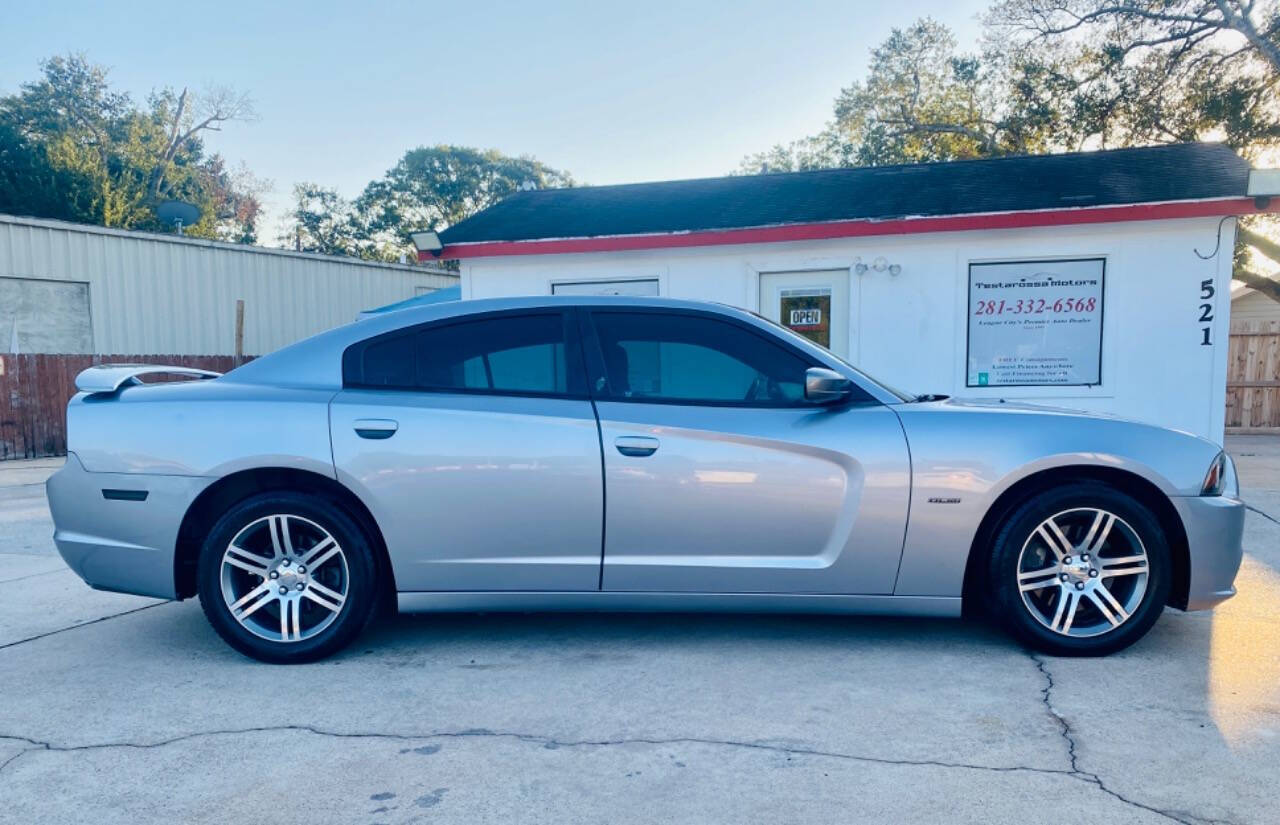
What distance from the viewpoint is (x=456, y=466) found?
3342 mm

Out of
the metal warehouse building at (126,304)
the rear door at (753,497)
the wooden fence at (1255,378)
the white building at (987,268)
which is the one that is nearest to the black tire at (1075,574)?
the rear door at (753,497)

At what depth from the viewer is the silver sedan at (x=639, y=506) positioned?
10.9 ft

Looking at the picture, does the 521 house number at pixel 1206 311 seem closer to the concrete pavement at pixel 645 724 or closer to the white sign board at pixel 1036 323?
the white sign board at pixel 1036 323

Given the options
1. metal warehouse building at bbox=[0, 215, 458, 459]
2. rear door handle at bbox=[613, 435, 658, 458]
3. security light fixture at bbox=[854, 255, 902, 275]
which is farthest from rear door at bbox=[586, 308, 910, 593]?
metal warehouse building at bbox=[0, 215, 458, 459]

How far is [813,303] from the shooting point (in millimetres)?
8844

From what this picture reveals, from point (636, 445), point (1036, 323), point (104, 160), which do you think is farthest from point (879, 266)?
point (104, 160)

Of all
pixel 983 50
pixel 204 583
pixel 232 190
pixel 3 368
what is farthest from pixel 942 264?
pixel 232 190

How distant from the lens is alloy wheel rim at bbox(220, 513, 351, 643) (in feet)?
11.1

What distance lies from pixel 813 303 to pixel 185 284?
1273cm

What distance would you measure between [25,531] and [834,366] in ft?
22.4

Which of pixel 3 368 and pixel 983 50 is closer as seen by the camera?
pixel 3 368

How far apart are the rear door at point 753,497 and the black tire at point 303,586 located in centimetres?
104

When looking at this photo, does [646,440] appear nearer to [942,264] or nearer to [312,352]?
[312,352]

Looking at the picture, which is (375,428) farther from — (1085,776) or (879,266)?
(879,266)
